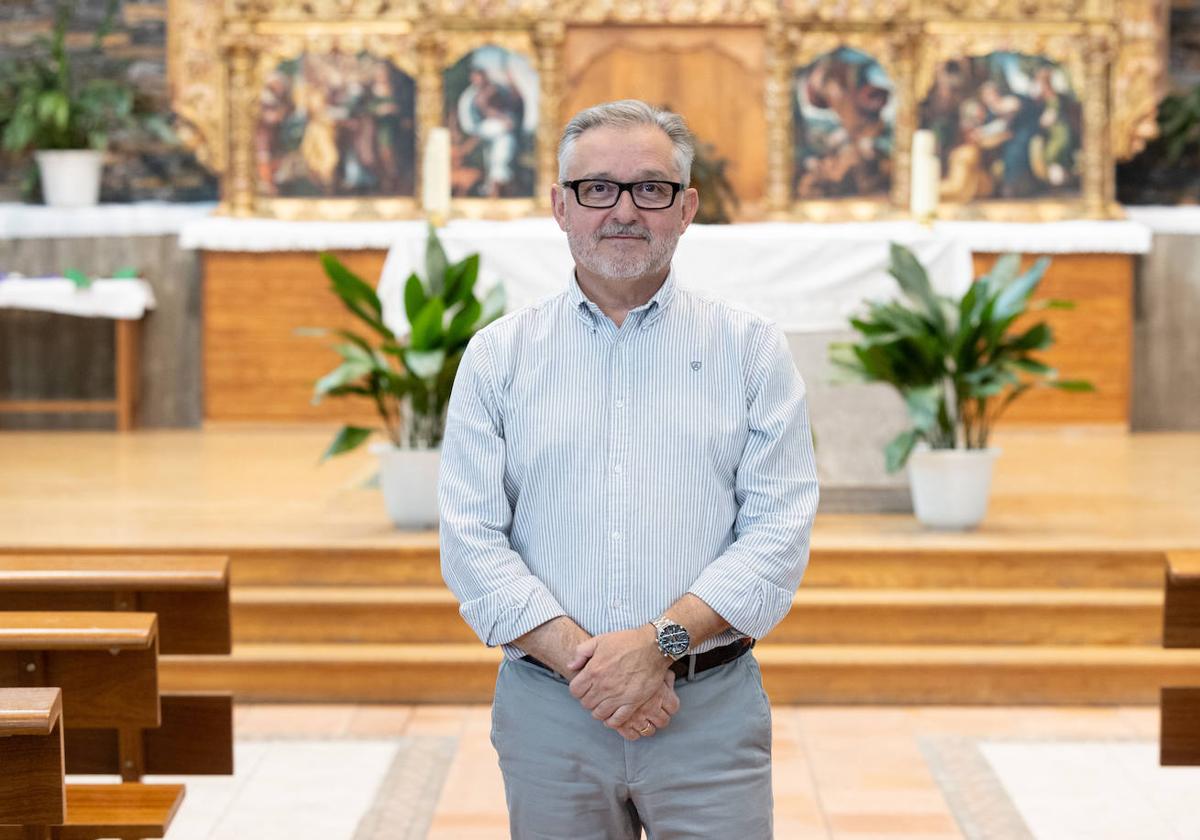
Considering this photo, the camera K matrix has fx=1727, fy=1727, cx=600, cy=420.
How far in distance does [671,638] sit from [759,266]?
416 cm

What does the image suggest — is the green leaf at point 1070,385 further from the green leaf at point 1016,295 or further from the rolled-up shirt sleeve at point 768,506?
the rolled-up shirt sleeve at point 768,506

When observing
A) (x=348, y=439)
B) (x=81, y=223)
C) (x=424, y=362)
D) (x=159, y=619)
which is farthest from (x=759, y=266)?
(x=81, y=223)

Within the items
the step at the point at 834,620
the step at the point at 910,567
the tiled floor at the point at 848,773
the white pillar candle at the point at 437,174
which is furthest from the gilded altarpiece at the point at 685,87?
the tiled floor at the point at 848,773

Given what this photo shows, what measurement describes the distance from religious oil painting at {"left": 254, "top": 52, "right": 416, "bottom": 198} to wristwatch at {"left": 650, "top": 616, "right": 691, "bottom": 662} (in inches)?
265

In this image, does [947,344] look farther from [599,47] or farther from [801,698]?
[599,47]

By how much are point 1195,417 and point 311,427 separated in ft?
14.5

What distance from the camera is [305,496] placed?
21.0 feet

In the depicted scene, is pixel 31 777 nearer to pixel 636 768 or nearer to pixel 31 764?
pixel 31 764

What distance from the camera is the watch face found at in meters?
2.28

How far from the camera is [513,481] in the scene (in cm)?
240

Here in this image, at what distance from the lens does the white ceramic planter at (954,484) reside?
555cm

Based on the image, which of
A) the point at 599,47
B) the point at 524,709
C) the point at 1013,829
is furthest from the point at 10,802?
the point at 599,47

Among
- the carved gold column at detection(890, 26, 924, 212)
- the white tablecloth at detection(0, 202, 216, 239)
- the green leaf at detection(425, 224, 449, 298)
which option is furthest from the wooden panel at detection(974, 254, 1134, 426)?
the white tablecloth at detection(0, 202, 216, 239)

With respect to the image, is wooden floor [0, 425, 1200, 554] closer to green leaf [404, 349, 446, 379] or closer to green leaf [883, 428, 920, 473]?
green leaf [883, 428, 920, 473]
